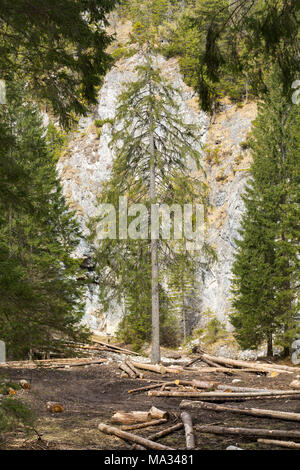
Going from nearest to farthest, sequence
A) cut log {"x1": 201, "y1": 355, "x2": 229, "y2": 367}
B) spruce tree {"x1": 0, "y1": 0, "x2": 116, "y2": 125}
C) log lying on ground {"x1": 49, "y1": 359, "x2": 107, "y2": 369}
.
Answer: spruce tree {"x1": 0, "y1": 0, "x2": 116, "y2": 125}
log lying on ground {"x1": 49, "y1": 359, "x2": 107, "y2": 369}
cut log {"x1": 201, "y1": 355, "x2": 229, "y2": 367}

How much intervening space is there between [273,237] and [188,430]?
15.2 meters

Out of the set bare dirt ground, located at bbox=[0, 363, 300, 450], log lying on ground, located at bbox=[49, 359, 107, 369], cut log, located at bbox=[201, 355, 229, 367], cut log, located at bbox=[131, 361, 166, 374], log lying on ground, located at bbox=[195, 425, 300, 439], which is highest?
log lying on ground, located at bbox=[195, 425, 300, 439]

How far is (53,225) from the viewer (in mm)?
17516

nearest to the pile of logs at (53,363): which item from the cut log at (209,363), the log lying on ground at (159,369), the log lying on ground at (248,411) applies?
the log lying on ground at (159,369)

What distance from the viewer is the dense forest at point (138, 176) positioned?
380 cm

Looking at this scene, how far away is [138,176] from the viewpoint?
576 inches

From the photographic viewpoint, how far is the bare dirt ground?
4633 mm

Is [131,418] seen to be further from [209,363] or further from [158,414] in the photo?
[209,363]

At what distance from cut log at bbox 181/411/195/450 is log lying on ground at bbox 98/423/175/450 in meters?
0.30

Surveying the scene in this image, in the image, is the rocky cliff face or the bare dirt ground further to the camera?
the rocky cliff face

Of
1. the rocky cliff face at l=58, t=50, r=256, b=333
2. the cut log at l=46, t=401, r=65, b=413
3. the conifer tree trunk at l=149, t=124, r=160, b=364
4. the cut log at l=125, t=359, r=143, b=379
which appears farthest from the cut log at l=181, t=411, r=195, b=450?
the rocky cliff face at l=58, t=50, r=256, b=333

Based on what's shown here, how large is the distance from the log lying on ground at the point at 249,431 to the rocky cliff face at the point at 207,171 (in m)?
19.4

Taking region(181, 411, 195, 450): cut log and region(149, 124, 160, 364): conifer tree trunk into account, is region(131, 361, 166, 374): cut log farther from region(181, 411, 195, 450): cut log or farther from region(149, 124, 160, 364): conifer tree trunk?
region(181, 411, 195, 450): cut log

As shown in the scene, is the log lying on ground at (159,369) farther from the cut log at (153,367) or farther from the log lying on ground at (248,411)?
the log lying on ground at (248,411)
